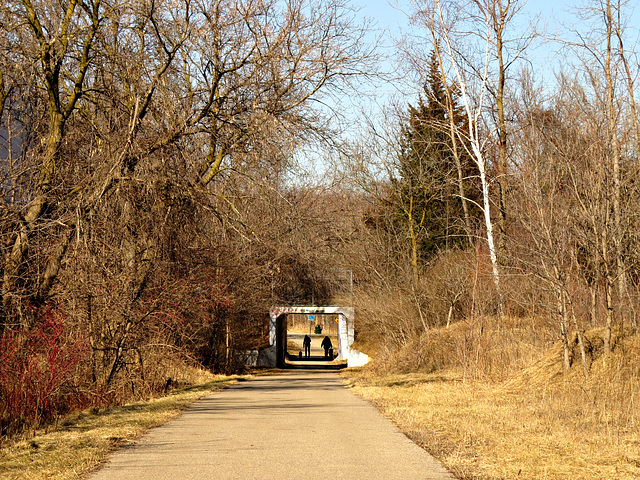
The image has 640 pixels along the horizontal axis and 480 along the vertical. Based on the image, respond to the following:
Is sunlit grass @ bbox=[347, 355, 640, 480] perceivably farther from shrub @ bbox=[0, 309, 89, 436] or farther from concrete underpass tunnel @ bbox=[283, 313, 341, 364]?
concrete underpass tunnel @ bbox=[283, 313, 341, 364]

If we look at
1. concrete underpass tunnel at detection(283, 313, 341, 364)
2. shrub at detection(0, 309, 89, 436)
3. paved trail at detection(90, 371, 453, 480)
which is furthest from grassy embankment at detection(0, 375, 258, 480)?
concrete underpass tunnel at detection(283, 313, 341, 364)

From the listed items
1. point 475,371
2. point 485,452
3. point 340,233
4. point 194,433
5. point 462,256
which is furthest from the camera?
point 340,233

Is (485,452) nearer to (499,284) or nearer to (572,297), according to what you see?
(572,297)

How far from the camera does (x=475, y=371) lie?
18453mm

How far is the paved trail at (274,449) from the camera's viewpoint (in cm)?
775

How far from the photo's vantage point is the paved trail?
7.75m

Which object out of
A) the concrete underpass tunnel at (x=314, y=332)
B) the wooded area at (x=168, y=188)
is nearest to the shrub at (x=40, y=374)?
the wooded area at (x=168, y=188)

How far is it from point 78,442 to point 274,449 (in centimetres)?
252

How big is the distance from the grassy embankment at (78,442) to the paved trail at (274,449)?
10.4 inches

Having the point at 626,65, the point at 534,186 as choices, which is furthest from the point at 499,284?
the point at 626,65

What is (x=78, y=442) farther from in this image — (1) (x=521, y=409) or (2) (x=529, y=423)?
(1) (x=521, y=409)

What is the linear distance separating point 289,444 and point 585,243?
28.2ft

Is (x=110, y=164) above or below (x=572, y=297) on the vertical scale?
above

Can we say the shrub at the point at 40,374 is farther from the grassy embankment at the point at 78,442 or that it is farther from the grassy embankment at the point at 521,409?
the grassy embankment at the point at 521,409
